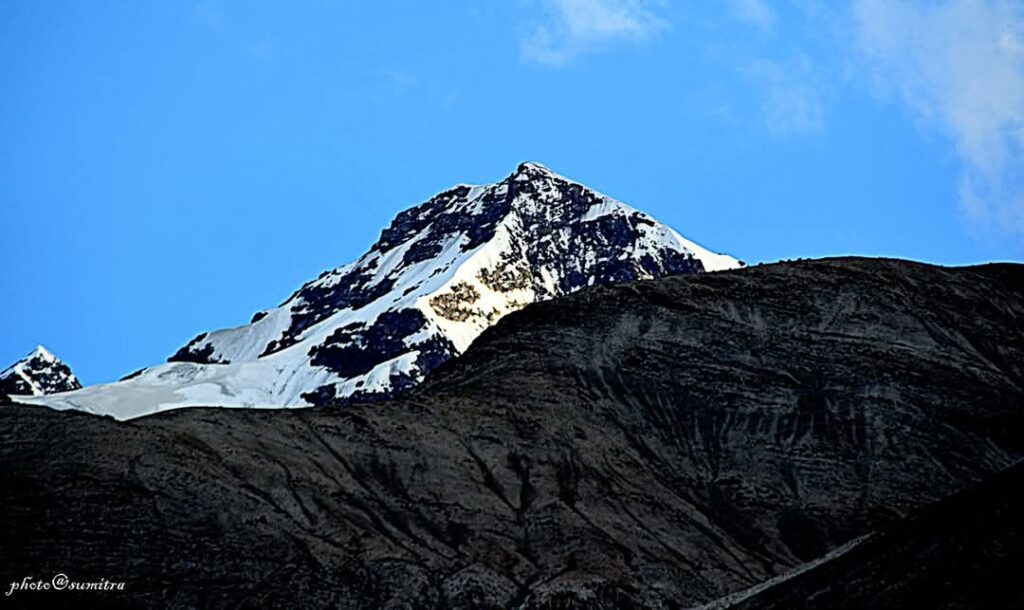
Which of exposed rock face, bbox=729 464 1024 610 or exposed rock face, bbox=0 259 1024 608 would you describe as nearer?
exposed rock face, bbox=729 464 1024 610

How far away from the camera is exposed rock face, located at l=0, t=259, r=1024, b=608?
64.2 metres

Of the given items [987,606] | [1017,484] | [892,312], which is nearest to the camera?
[987,606]

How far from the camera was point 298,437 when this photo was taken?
7794 centimetres

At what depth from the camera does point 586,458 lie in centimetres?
8219

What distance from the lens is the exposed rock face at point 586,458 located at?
6425 centimetres

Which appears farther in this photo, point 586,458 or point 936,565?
point 586,458

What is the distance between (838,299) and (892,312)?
3.45m

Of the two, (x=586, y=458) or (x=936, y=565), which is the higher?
(x=586, y=458)

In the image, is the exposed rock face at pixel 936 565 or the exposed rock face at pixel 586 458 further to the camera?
the exposed rock face at pixel 586 458

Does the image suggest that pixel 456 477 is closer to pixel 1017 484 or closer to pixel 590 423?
pixel 590 423

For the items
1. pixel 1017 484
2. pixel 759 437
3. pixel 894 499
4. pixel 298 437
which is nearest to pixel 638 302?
pixel 759 437

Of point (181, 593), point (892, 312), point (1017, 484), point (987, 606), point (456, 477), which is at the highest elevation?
point (892, 312)

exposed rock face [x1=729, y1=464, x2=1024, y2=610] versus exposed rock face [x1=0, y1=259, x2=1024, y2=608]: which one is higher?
exposed rock face [x1=0, y1=259, x2=1024, y2=608]

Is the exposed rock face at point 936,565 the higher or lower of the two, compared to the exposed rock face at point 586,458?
lower
